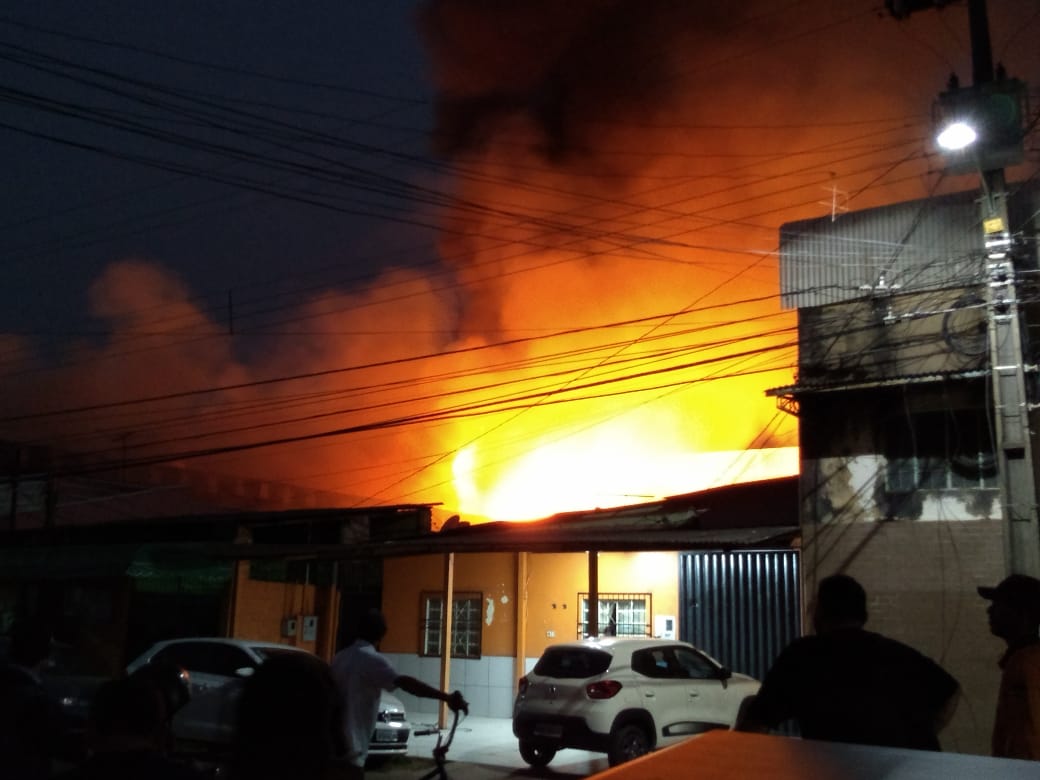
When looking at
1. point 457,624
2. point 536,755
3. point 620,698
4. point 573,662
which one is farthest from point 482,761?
point 457,624

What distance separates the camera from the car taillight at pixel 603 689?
36.8 ft

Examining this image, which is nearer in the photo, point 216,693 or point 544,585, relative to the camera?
point 216,693

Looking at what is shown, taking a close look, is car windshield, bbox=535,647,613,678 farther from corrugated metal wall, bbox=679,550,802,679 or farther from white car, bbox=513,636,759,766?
corrugated metal wall, bbox=679,550,802,679

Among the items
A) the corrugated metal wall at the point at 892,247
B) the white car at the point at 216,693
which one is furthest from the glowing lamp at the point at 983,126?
the white car at the point at 216,693

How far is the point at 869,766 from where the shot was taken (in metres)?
2.32

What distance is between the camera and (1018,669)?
3.78 m

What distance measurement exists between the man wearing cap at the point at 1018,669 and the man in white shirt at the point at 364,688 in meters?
2.74

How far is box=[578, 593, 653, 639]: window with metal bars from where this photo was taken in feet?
54.2

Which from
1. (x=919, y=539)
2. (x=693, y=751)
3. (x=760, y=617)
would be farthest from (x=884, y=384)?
(x=693, y=751)

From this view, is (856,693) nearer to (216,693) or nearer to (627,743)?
(627,743)

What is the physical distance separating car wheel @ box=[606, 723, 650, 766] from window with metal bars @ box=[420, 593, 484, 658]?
6.45m

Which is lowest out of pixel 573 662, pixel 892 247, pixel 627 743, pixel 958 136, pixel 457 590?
pixel 627 743

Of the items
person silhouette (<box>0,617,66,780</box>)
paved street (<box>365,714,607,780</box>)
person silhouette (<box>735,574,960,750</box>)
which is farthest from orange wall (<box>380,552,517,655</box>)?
person silhouette (<box>735,574,960,750</box>)

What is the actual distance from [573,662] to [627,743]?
1129mm
